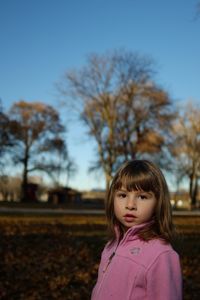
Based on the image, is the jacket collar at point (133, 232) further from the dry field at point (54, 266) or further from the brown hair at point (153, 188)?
the dry field at point (54, 266)

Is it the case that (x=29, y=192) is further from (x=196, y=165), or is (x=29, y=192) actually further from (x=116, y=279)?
(x=116, y=279)

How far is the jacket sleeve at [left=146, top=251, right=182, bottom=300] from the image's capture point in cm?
226

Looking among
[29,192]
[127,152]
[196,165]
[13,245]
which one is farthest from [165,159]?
[13,245]

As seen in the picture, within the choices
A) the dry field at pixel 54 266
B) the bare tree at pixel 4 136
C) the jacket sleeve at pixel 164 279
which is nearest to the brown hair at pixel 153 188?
the jacket sleeve at pixel 164 279

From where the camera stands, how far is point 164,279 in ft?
7.45

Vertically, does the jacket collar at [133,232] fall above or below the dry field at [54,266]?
above

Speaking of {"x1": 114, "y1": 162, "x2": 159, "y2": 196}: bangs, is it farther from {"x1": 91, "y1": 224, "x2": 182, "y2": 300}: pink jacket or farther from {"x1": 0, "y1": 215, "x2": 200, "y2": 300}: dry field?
{"x1": 0, "y1": 215, "x2": 200, "y2": 300}: dry field

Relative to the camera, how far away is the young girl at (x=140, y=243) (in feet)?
7.54

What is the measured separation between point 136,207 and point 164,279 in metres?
0.42

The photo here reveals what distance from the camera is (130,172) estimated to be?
254 centimetres

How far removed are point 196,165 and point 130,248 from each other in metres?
56.6

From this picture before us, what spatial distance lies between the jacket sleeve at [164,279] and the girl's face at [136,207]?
25 centimetres

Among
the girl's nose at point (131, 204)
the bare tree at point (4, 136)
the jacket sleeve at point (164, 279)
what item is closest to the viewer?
the jacket sleeve at point (164, 279)

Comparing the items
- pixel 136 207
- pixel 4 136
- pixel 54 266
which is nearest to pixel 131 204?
pixel 136 207
